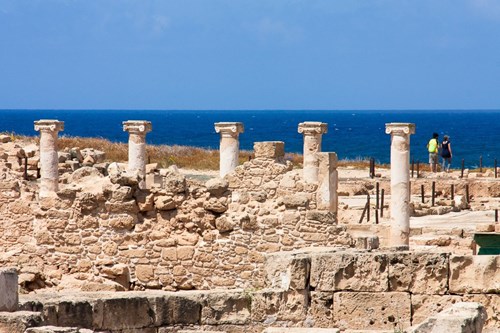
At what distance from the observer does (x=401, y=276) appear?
9.63 m

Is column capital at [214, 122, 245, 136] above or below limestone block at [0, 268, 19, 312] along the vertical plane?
above

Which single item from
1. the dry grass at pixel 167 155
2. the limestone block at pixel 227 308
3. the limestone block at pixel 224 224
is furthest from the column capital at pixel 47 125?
the dry grass at pixel 167 155

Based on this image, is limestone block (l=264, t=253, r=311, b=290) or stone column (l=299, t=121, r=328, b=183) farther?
stone column (l=299, t=121, r=328, b=183)

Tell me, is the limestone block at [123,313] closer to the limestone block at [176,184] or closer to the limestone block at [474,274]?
the limestone block at [474,274]

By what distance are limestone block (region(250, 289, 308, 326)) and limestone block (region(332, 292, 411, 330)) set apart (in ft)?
0.95

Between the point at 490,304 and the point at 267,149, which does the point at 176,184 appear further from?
the point at 490,304

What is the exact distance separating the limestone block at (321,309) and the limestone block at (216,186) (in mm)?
5466

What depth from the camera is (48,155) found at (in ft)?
69.8

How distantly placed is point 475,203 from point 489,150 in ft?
191

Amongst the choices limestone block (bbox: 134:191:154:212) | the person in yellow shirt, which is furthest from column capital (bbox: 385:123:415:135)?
the person in yellow shirt

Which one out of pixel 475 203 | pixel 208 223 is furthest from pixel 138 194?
pixel 475 203

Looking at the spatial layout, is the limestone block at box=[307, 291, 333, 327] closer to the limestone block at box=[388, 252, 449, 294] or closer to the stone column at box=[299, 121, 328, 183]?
the limestone block at box=[388, 252, 449, 294]

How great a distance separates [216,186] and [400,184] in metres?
6.36

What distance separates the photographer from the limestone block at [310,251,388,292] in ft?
31.7
